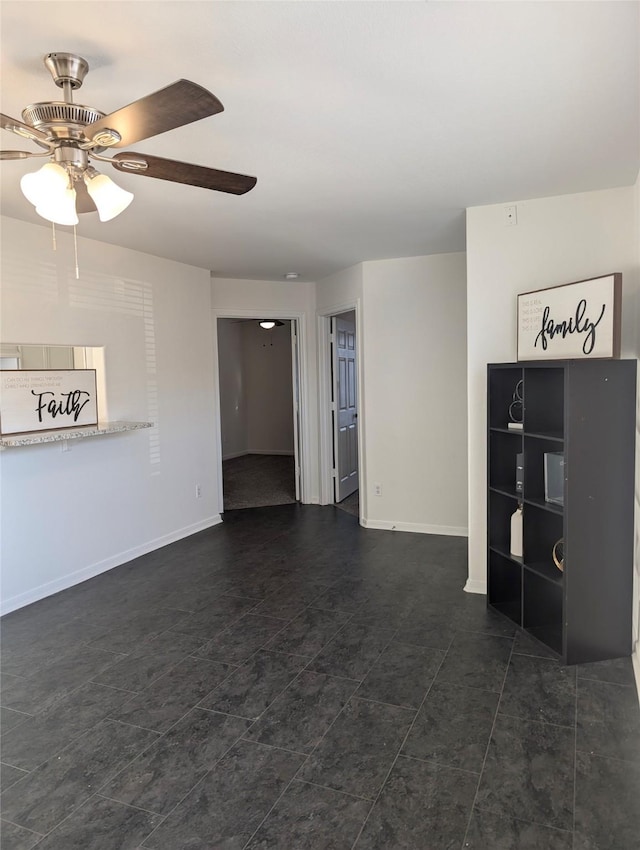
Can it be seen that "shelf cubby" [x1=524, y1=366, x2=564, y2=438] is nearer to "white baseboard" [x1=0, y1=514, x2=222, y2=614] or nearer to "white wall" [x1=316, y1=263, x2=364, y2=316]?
"white wall" [x1=316, y1=263, x2=364, y2=316]

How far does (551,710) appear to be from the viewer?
7.51ft

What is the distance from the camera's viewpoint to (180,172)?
6.32 feet

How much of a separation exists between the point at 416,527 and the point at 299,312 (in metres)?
2.64

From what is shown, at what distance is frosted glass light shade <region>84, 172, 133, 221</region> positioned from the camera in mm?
1845

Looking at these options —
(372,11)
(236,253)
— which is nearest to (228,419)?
(236,253)

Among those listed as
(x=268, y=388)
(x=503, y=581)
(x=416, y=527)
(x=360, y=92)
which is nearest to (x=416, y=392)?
(x=416, y=527)

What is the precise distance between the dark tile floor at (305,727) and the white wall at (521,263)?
3.30 feet

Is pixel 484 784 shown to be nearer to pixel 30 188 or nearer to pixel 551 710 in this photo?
pixel 551 710

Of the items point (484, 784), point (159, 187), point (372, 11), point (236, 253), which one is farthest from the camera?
point (236, 253)

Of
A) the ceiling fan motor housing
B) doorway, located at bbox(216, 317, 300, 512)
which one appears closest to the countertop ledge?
the ceiling fan motor housing

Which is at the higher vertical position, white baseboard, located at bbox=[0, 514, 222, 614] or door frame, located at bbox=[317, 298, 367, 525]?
door frame, located at bbox=[317, 298, 367, 525]

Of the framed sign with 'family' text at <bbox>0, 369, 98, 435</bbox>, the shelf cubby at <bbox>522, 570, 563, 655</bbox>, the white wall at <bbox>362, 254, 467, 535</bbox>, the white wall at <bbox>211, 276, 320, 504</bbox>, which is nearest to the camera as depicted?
the shelf cubby at <bbox>522, 570, 563, 655</bbox>

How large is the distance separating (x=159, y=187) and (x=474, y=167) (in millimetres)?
1601

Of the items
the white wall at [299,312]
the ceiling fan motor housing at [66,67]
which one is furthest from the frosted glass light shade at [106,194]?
the white wall at [299,312]
